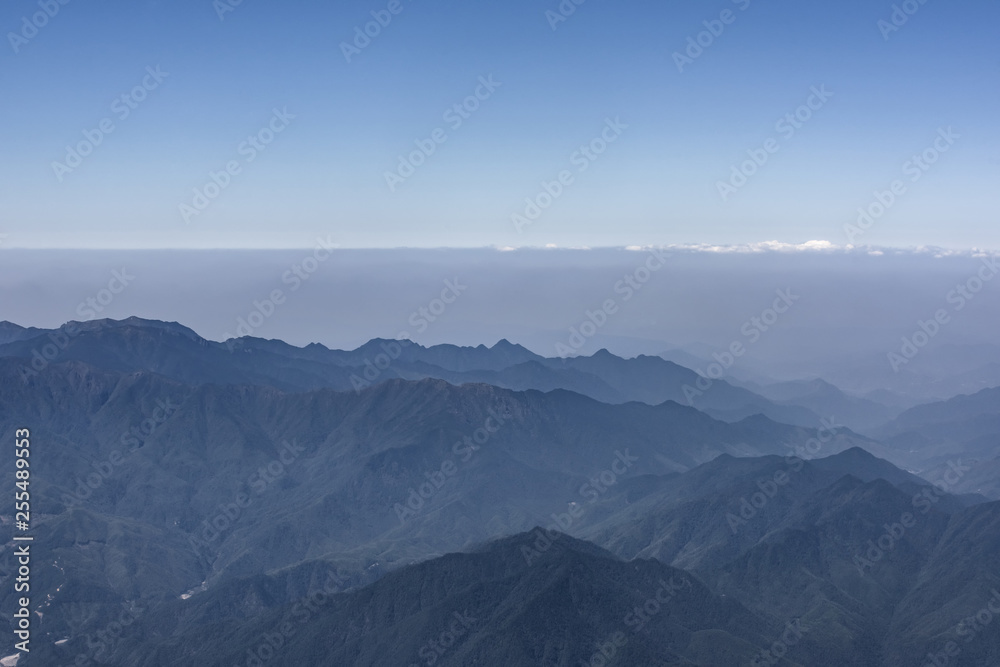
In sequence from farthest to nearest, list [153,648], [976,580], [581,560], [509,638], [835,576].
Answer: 1. [835,576]
2. [976,580]
3. [153,648]
4. [581,560]
5. [509,638]

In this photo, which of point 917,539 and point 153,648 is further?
point 917,539

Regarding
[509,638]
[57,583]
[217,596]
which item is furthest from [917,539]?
[57,583]

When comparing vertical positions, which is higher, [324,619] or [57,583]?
[57,583]

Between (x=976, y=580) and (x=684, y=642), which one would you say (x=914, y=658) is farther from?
(x=684, y=642)

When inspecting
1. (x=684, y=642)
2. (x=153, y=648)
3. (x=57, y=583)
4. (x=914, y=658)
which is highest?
(x=57, y=583)

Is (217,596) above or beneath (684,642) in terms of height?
above

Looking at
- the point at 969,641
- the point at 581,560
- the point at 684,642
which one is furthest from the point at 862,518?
the point at 581,560

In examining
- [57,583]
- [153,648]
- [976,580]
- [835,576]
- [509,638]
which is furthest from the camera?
[57,583]

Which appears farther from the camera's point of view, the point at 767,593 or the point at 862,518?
the point at 862,518

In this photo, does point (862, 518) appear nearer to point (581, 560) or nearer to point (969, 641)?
point (969, 641)
